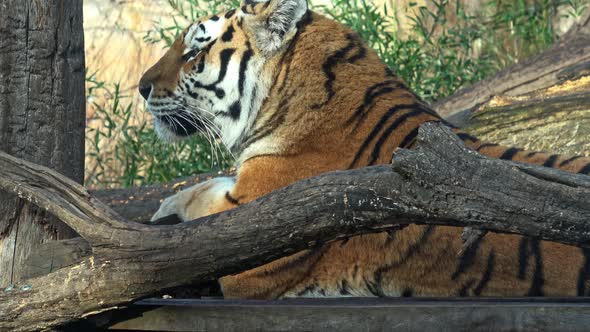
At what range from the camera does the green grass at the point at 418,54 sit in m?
6.38

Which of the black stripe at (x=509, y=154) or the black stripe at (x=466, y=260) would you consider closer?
the black stripe at (x=466, y=260)

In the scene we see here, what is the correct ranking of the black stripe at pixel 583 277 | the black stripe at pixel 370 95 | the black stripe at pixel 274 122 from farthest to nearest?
the black stripe at pixel 274 122 → the black stripe at pixel 370 95 → the black stripe at pixel 583 277

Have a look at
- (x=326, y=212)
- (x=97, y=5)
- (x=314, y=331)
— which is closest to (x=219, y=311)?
(x=314, y=331)

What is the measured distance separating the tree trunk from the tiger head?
2.45 ft

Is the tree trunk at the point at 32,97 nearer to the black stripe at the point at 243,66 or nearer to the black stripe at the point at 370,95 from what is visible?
the black stripe at the point at 243,66

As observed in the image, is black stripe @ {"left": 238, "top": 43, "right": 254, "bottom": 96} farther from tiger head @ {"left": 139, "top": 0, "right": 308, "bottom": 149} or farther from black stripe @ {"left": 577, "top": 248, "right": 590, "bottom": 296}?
black stripe @ {"left": 577, "top": 248, "right": 590, "bottom": 296}

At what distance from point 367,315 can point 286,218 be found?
1.21 ft

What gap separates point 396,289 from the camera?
2998 millimetres

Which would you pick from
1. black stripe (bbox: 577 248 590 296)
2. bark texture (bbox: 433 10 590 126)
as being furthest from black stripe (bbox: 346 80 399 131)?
bark texture (bbox: 433 10 590 126)

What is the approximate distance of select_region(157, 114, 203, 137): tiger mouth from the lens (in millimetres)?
3592

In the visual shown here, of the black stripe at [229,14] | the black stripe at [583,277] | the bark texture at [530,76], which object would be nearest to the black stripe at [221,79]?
the black stripe at [229,14]

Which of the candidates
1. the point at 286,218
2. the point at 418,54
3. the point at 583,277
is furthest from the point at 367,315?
the point at 418,54

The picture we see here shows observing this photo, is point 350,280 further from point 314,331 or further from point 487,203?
point 487,203

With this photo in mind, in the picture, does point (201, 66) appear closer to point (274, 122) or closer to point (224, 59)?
point (224, 59)
